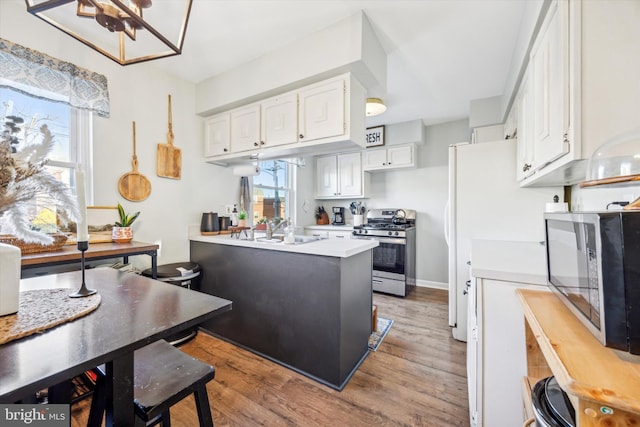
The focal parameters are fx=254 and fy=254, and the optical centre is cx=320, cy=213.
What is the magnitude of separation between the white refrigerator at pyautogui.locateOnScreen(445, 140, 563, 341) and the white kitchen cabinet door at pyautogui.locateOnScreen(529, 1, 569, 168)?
79 cm

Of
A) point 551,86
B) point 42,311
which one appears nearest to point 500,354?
point 551,86

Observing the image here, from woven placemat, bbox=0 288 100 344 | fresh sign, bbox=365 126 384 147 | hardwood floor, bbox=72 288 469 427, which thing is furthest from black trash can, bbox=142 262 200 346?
fresh sign, bbox=365 126 384 147

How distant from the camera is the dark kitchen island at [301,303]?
175cm

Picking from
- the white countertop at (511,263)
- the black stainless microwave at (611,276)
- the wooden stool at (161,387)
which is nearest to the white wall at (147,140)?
the wooden stool at (161,387)

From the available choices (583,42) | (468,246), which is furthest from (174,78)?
(468,246)

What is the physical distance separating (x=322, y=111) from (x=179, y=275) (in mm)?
1893

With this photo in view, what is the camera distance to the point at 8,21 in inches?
67.5

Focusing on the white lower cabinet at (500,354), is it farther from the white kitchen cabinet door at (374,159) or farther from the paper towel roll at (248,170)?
the white kitchen cabinet door at (374,159)

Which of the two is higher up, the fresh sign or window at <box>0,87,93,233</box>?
the fresh sign

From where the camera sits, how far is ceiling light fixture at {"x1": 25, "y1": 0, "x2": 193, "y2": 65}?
1138 mm

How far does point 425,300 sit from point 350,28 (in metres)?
3.24

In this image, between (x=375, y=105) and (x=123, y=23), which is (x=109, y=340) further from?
(x=375, y=105)

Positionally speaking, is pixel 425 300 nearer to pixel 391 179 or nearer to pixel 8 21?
pixel 391 179

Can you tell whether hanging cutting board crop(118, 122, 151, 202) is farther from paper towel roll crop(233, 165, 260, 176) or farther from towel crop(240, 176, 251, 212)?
towel crop(240, 176, 251, 212)
